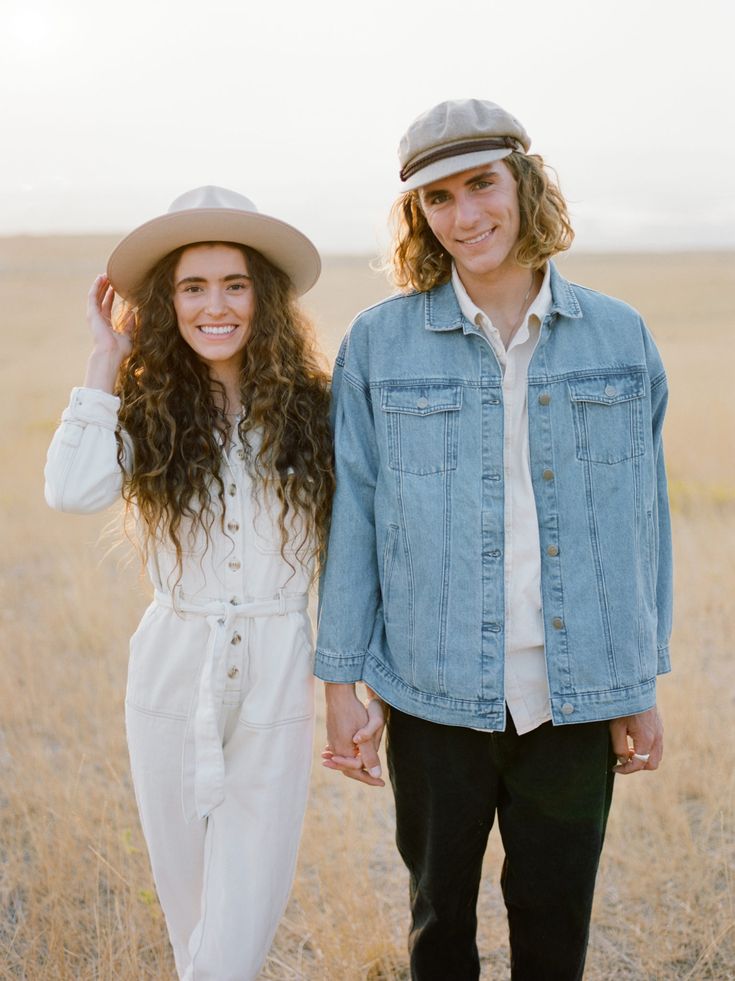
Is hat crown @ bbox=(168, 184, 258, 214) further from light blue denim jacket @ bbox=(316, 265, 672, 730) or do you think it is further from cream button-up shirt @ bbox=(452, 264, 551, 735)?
cream button-up shirt @ bbox=(452, 264, 551, 735)

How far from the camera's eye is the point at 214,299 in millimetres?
2438

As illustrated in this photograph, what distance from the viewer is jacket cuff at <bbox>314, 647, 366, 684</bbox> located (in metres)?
2.35

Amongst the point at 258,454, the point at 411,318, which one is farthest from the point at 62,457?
the point at 411,318

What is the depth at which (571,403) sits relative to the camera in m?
2.24

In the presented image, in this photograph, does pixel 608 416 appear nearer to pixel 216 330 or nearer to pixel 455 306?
pixel 455 306

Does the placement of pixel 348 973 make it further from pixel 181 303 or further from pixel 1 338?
pixel 1 338

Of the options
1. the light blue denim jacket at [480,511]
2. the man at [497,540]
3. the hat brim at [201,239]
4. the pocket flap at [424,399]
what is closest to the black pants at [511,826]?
the man at [497,540]

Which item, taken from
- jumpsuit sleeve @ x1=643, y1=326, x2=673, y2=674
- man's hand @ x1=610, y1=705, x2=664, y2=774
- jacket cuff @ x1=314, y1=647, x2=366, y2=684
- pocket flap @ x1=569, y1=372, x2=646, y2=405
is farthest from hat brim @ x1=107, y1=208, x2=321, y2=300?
man's hand @ x1=610, y1=705, x2=664, y2=774

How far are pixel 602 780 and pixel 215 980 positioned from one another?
1104 millimetres

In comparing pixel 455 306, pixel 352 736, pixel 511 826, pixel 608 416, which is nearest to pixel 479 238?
pixel 455 306

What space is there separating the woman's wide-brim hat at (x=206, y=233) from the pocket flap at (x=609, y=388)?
0.85m

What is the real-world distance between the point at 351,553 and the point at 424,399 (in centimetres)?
43

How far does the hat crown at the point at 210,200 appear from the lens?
2422mm

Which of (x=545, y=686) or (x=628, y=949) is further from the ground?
(x=545, y=686)
